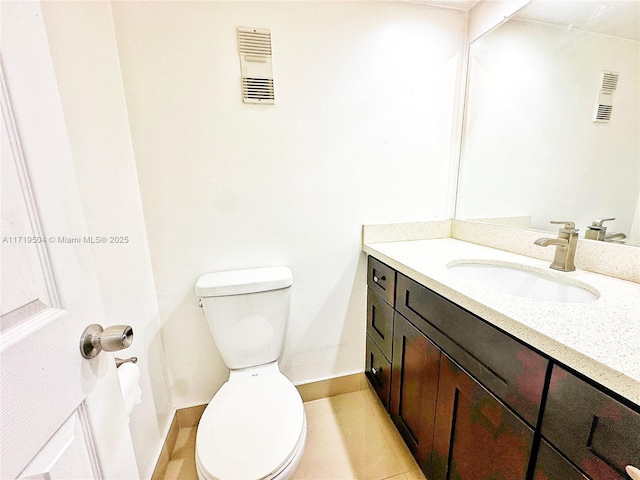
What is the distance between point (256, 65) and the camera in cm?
113

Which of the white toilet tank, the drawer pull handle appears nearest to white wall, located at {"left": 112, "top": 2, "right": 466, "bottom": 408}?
the white toilet tank

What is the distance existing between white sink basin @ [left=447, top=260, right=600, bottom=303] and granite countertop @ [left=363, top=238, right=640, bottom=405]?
0.09ft

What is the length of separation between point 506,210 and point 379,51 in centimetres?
96

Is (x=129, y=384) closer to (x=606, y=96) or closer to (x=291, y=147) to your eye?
(x=291, y=147)

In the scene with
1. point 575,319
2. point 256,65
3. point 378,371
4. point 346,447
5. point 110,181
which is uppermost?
point 256,65

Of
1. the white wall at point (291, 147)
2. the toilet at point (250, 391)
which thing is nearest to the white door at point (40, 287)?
the toilet at point (250, 391)

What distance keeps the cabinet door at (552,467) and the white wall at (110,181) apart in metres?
1.21

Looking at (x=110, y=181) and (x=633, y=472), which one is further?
(x=110, y=181)

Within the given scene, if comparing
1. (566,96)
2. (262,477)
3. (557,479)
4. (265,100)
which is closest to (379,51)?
(265,100)

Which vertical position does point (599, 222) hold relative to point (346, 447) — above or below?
above

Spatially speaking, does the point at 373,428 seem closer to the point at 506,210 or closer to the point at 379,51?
the point at 506,210

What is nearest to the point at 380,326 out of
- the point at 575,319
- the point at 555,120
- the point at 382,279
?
the point at 382,279

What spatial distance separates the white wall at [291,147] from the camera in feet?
3.56

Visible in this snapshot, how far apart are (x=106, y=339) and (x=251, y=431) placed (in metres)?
0.63
